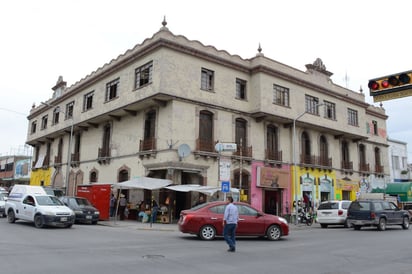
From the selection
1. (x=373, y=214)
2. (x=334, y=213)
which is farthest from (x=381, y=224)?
(x=334, y=213)

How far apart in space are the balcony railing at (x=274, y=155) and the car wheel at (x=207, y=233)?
51.1 feet

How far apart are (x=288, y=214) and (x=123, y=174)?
1277 cm

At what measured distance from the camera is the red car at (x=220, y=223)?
14.6 meters

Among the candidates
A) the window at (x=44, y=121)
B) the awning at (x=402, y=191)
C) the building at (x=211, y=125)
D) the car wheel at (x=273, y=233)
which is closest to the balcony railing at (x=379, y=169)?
the building at (x=211, y=125)

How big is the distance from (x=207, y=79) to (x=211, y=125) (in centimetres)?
328

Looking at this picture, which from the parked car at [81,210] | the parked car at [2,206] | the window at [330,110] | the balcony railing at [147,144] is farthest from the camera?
the window at [330,110]

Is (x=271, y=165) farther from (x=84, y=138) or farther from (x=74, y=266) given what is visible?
(x=74, y=266)

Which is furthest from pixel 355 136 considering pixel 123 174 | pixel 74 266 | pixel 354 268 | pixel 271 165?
pixel 74 266

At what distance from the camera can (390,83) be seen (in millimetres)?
10656

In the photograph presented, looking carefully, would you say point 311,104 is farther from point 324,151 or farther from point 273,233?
point 273,233

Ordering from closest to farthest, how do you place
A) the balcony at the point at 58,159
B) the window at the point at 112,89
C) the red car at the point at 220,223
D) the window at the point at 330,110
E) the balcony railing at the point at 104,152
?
the red car at the point at 220,223
the window at the point at 112,89
the balcony railing at the point at 104,152
the window at the point at 330,110
the balcony at the point at 58,159

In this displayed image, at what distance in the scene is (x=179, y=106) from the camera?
2508 cm

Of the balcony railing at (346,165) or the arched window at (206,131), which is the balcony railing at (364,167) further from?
the arched window at (206,131)

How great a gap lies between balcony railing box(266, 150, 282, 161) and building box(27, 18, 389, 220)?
9cm
